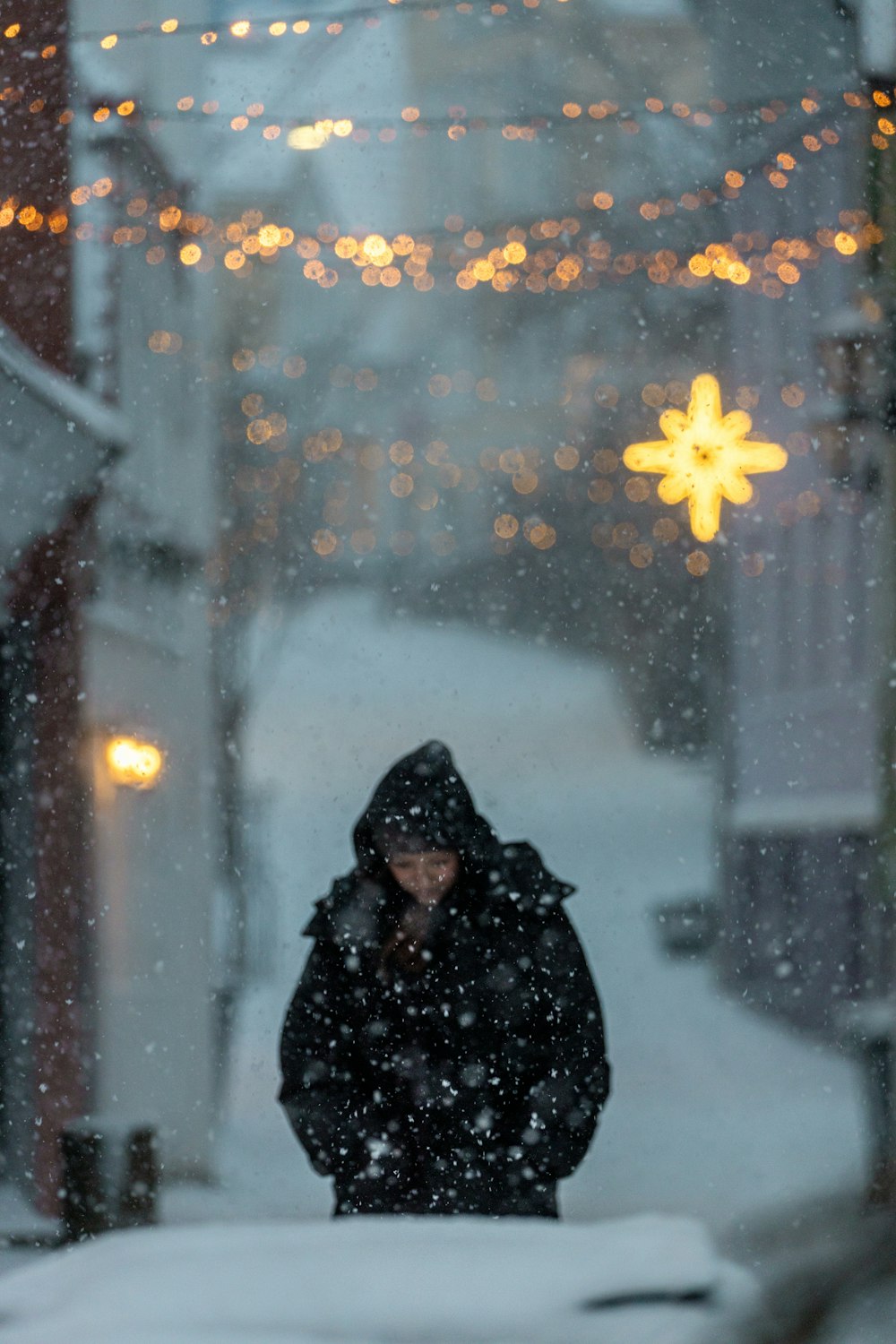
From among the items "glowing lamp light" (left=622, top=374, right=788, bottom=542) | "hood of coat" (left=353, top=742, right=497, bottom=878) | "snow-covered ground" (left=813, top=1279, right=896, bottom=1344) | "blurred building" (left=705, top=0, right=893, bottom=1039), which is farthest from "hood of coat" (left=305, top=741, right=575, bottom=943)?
"blurred building" (left=705, top=0, right=893, bottom=1039)

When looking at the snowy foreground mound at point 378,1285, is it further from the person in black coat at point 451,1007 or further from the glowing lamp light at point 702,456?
the glowing lamp light at point 702,456

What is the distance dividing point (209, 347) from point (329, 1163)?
2.10 meters

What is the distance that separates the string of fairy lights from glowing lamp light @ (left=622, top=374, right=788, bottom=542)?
0.48 m

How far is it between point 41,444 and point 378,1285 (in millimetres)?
1480

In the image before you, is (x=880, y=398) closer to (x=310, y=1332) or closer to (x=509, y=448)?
(x=310, y=1332)

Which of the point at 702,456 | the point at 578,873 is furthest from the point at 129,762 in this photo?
the point at 578,873

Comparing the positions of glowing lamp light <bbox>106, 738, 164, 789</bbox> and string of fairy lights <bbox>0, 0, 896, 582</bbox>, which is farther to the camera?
glowing lamp light <bbox>106, 738, 164, 789</bbox>

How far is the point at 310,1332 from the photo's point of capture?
1.08 m

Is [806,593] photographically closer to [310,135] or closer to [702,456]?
[702,456]

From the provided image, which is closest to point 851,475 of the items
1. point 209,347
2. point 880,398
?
point 880,398

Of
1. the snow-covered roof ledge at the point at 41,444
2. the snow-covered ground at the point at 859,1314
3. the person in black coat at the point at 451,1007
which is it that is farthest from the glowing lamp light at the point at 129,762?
the snow-covered ground at the point at 859,1314

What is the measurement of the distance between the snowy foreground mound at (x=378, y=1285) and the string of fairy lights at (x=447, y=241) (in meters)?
1.62

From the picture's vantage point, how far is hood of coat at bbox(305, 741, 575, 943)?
4.88ft

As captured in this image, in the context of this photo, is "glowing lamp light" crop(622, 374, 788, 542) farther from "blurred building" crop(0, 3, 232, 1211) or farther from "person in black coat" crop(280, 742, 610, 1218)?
"blurred building" crop(0, 3, 232, 1211)
